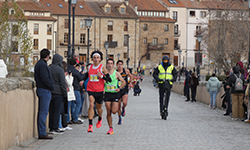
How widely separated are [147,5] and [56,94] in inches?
3482

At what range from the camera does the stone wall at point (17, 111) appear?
27.8 feet

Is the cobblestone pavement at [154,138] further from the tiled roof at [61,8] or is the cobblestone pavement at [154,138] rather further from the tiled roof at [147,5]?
the tiled roof at [147,5]

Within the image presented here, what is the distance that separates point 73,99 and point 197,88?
1804cm

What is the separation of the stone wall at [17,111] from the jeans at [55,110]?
0.68 metres

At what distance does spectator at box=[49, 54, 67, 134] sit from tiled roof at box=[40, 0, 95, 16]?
7496 centimetres

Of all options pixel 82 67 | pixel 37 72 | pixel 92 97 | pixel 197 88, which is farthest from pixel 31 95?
pixel 197 88

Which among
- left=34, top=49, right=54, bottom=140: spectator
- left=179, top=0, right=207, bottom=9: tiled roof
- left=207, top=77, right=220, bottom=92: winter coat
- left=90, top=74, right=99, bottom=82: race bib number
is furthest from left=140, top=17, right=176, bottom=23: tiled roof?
left=34, top=49, right=54, bottom=140: spectator

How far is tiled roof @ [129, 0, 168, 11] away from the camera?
320 ft

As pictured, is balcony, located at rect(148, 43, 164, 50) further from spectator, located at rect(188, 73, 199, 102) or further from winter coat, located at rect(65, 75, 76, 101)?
winter coat, located at rect(65, 75, 76, 101)

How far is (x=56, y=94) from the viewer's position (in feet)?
38.8

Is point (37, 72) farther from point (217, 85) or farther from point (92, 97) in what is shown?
point (217, 85)

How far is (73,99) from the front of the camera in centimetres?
1417

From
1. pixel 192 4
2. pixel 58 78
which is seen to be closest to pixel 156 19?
pixel 192 4

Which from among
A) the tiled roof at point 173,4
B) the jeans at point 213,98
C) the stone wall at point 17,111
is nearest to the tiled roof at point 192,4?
the tiled roof at point 173,4
